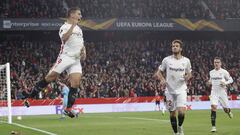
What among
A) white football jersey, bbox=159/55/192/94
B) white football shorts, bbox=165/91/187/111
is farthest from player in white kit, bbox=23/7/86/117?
white football shorts, bbox=165/91/187/111

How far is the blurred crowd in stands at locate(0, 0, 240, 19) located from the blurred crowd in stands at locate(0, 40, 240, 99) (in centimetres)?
263

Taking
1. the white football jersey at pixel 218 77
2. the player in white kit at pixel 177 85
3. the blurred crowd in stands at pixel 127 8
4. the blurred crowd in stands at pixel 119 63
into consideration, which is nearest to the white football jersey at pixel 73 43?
the player in white kit at pixel 177 85

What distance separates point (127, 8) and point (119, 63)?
558 centimetres

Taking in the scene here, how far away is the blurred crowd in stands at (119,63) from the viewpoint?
39.1m

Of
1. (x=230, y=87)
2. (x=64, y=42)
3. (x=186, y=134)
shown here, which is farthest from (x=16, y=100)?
(x=64, y=42)

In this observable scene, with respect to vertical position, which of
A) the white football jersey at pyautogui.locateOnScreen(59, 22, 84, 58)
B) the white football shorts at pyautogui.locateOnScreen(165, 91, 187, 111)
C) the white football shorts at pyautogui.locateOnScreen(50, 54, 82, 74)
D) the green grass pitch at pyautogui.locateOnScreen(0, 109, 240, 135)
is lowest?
the green grass pitch at pyautogui.locateOnScreen(0, 109, 240, 135)

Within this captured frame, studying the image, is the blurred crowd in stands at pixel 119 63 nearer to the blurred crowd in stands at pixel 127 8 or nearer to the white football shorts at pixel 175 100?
the blurred crowd in stands at pixel 127 8

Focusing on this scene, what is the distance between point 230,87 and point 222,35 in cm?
975

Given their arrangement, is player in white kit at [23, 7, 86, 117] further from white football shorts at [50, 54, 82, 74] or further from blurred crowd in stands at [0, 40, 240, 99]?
blurred crowd in stands at [0, 40, 240, 99]

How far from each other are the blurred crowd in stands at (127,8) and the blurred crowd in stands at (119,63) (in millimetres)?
2633

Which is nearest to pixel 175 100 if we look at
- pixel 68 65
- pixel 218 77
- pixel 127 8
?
pixel 68 65

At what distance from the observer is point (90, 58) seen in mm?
44719

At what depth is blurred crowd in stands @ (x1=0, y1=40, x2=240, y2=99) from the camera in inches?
1539

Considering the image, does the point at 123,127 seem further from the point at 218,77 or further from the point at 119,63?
the point at 119,63
